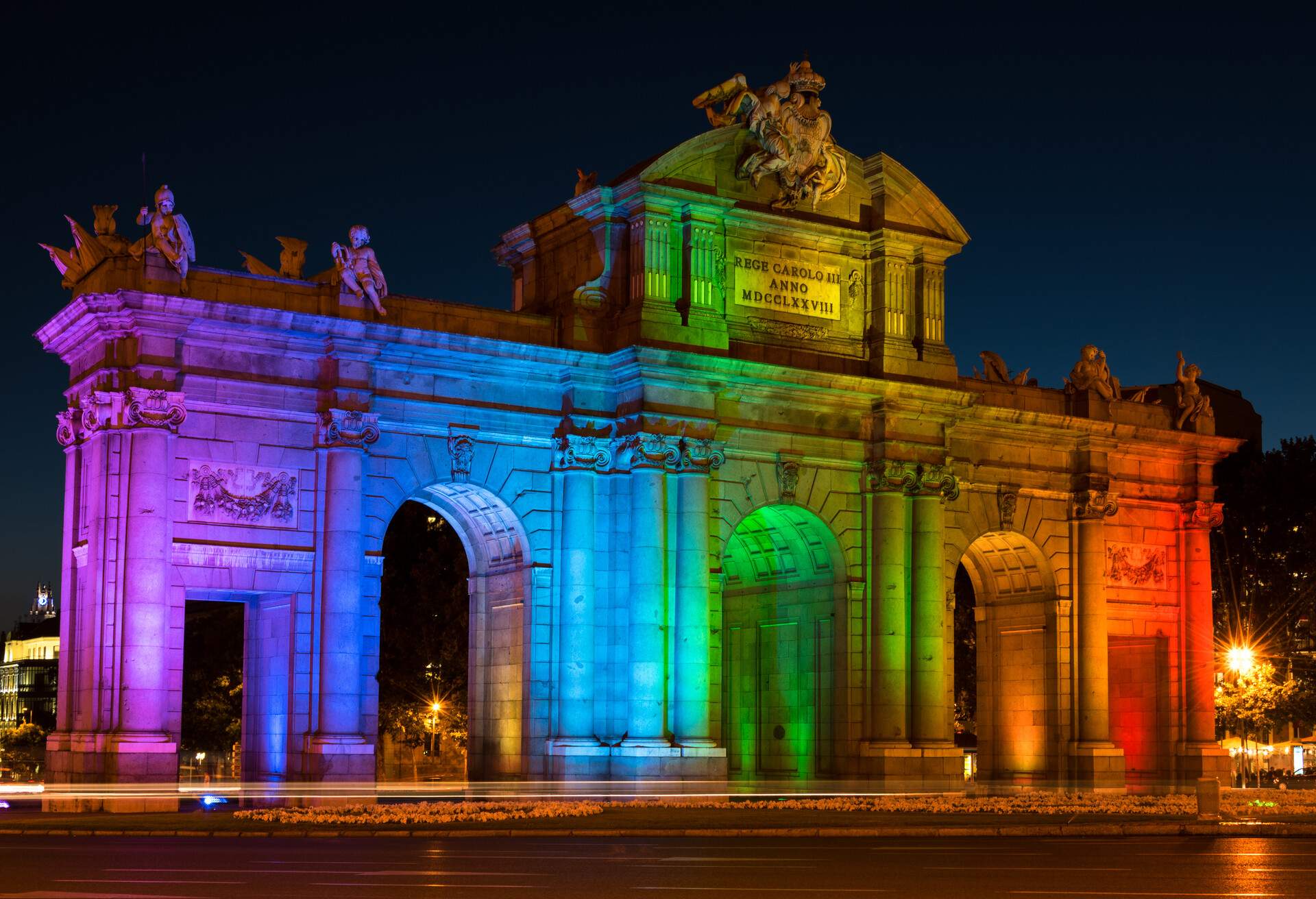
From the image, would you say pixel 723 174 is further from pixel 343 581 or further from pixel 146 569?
pixel 146 569

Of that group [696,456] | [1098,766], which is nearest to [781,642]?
[696,456]

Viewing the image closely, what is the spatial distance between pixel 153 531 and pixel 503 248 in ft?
48.4

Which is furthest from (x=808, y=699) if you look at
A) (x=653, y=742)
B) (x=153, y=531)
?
(x=153, y=531)

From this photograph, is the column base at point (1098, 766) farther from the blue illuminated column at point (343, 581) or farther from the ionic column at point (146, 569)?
the ionic column at point (146, 569)

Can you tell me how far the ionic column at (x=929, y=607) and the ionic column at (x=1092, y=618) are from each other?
18.4 feet

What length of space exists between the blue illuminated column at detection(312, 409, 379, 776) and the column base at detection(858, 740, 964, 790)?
13.7 metres

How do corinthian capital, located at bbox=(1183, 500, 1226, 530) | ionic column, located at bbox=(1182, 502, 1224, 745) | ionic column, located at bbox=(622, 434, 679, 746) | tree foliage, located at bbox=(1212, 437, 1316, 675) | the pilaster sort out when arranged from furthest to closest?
tree foliage, located at bbox=(1212, 437, 1316, 675)
corinthian capital, located at bbox=(1183, 500, 1226, 530)
ionic column, located at bbox=(1182, 502, 1224, 745)
the pilaster
ionic column, located at bbox=(622, 434, 679, 746)

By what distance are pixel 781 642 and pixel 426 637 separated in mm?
20836

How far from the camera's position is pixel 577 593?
43219 millimetres

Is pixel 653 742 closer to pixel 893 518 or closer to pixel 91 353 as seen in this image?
pixel 893 518

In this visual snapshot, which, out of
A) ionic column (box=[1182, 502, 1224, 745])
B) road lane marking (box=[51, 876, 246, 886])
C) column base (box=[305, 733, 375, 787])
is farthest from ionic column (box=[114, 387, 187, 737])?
ionic column (box=[1182, 502, 1224, 745])

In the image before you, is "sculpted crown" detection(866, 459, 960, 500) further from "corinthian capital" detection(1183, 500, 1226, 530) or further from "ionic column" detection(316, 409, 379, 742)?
"ionic column" detection(316, 409, 379, 742)

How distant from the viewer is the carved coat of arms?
4575cm

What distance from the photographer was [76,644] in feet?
128
